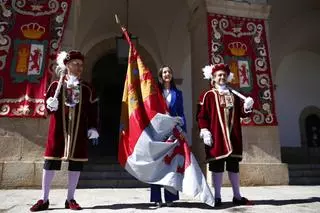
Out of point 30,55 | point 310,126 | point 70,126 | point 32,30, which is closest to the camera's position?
point 70,126

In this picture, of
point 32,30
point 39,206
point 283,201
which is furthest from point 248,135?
point 32,30

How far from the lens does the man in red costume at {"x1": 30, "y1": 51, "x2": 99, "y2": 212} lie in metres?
3.22

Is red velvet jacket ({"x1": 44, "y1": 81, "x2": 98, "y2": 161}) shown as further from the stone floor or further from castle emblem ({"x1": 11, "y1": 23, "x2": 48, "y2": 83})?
castle emblem ({"x1": 11, "y1": 23, "x2": 48, "y2": 83})

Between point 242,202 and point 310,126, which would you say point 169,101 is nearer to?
point 242,202

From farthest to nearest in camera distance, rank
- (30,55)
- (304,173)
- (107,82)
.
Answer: (107,82) < (304,173) < (30,55)

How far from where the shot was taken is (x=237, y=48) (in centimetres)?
609

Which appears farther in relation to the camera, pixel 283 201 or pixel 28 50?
pixel 28 50

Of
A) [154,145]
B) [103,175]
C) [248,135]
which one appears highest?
[248,135]

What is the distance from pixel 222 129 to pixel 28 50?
3.30 metres

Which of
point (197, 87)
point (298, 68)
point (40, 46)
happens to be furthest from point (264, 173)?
point (298, 68)

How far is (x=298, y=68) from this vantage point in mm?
11047

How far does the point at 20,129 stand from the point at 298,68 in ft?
30.3

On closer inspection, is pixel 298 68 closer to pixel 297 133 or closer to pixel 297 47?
pixel 297 47

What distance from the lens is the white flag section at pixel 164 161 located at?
10.7 ft
